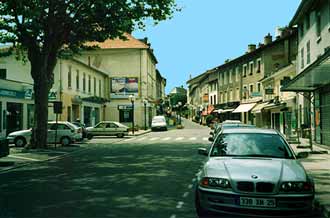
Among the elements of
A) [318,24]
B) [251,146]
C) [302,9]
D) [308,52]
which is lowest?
[251,146]

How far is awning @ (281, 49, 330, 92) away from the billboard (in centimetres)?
3612

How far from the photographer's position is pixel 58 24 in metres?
A: 21.0

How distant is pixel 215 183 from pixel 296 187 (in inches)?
46.9

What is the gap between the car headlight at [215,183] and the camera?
244 inches

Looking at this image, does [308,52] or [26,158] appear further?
[308,52]

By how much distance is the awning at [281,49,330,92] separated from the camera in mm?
14534

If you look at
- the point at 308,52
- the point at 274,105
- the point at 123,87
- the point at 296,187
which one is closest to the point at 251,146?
the point at 296,187

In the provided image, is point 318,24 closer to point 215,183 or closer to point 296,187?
point 296,187

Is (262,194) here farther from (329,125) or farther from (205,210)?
(329,125)

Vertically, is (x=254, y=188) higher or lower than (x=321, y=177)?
higher

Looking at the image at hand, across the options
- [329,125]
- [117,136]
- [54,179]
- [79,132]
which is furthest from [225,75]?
[54,179]

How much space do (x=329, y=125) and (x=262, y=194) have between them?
15955mm

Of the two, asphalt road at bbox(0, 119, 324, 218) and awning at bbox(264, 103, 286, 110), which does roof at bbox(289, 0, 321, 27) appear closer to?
awning at bbox(264, 103, 286, 110)

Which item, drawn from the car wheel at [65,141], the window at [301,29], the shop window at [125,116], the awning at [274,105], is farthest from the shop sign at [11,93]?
the shop window at [125,116]
